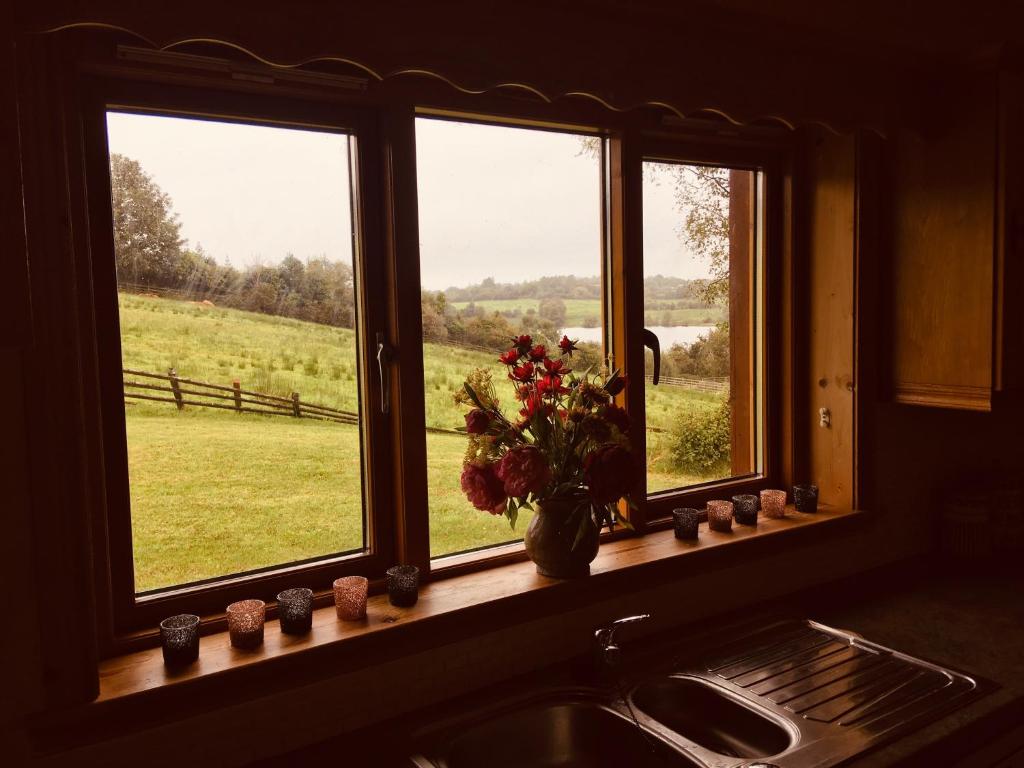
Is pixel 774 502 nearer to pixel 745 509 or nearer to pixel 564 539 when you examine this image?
pixel 745 509

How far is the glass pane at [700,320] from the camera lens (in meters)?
2.16

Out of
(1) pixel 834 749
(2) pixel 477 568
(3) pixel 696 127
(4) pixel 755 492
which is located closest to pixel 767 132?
(3) pixel 696 127

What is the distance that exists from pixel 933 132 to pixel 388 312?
1.54 m

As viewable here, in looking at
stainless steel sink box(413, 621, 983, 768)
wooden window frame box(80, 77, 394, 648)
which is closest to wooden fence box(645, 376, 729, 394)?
stainless steel sink box(413, 621, 983, 768)

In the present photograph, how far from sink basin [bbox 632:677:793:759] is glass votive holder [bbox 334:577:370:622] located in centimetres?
60

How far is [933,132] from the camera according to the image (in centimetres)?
212

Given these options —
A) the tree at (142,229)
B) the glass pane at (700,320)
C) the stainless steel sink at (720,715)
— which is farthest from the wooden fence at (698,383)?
the tree at (142,229)

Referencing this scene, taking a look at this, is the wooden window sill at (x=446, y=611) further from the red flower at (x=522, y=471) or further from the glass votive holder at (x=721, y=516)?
the red flower at (x=522, y=471)

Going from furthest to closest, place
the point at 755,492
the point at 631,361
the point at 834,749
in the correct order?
the point at 755,492
the point at 631,361
the point at 834,749

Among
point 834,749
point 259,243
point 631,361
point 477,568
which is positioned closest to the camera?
point 834,749

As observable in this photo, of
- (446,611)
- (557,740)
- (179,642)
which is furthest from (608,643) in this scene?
(179,642)

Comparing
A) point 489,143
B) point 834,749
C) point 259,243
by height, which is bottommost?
point 834,749

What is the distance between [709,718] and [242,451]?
1.14m

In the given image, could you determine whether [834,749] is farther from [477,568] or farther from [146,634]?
[146,634]
